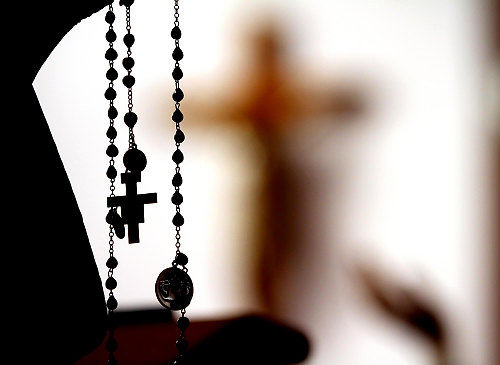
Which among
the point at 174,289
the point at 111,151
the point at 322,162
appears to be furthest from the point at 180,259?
the point at 322,162

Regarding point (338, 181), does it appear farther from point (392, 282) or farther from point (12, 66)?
point (12, 66)

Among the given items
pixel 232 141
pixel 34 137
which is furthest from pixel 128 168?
pixel 232 141

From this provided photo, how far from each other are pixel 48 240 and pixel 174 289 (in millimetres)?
181

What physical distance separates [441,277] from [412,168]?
0.17m

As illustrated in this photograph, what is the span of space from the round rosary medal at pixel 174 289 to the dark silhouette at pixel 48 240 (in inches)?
4.4

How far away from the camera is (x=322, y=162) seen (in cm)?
82

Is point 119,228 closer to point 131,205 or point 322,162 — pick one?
point 131,205

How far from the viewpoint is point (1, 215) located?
46 centimetres

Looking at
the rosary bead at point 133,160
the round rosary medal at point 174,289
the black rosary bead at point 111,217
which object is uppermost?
the rosary bead at point 133,160

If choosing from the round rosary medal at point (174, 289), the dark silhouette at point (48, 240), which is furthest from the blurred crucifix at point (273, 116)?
the dark silhouette at point (48, 240)

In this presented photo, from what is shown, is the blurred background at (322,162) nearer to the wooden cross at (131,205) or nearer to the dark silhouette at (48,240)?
the wooden cross at (131,205)

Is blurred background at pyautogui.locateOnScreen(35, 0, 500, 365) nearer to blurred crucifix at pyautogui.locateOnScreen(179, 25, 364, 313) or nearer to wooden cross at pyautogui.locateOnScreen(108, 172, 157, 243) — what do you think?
blurred crucifix at pyautogui.locateOnScreen(179, 25, 364, 313)

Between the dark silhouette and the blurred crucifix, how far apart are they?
35 centimetres

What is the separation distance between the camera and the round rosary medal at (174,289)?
0.62m
